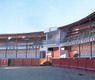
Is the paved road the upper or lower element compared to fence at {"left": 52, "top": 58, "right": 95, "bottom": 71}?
lower

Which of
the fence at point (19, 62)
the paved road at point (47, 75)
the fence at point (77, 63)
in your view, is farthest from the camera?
the fence at point (19, 62)

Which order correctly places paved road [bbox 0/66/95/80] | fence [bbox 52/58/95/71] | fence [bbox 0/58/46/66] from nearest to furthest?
paved road [bbox 0/66/95/80] → fence [bbox 52/58/95/71] → fence [bbox 0/58/46/66]

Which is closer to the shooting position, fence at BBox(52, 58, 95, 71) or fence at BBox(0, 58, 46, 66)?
fence at BBox(52, 58, 95, 71)

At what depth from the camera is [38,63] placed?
3162 centimetres

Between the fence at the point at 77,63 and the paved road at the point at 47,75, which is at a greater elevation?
the fence at the point at 77,63

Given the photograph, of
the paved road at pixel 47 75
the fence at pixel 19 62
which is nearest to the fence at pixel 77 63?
the paved road at pixel 47 75

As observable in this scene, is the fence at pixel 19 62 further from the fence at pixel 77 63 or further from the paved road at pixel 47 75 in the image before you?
the paved road at pixel 47 75

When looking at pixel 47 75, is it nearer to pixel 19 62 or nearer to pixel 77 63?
pixel 77 63

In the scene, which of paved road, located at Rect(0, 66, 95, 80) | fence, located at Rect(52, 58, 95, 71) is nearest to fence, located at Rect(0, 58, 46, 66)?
fence, located at Rect(52, 58, 95, 71)

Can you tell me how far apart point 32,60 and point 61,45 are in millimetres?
7619

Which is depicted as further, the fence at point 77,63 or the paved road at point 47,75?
the fence at point 77,63

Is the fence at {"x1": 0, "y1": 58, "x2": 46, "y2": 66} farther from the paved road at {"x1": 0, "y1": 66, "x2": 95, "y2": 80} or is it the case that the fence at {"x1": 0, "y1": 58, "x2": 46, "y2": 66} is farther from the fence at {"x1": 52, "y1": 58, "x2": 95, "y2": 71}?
the paved road at {"x1": 0, "y1": 66, "x2": 95, "y2": 80}

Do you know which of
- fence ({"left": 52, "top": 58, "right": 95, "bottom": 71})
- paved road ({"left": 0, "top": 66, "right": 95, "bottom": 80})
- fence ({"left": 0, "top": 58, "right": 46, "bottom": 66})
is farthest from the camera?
fence ({"left": 0, "top": 58, "right": 46, "bottom": 66})

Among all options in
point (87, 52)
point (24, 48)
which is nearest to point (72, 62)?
point (87, 52)
